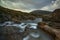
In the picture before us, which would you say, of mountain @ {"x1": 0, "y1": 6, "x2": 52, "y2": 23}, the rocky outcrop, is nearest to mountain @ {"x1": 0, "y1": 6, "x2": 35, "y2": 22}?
mountain @ {"x1": 0, "y1": 6, "x2": 52, "y2": 23}

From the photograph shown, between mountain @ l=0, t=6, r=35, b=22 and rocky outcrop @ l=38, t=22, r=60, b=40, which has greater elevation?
mountain @ l=0, t=6, r=35, b=22

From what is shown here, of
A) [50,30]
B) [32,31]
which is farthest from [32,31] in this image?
[50,30]

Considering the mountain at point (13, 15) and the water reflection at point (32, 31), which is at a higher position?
the mountain at point (13, 15)

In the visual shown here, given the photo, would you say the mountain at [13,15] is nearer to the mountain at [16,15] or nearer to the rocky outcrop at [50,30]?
the mountain at [16,15]

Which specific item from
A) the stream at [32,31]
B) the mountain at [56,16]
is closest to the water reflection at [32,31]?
the stream at [32,31]

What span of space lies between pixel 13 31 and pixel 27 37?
0.16m

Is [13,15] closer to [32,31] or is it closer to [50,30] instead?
[32,31]

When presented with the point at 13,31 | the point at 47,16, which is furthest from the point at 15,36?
the point at 47,16

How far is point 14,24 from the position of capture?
1280mm

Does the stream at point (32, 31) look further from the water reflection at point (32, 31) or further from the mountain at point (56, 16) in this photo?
the mountain at point (56, 16)

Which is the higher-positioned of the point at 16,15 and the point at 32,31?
the point at 16,15

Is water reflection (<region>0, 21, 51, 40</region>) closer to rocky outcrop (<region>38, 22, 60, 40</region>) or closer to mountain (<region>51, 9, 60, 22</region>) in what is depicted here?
rocky outcrop (<region>38, 22, 60, 40</region>)

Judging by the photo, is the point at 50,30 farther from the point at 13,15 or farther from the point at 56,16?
the point at 13,15

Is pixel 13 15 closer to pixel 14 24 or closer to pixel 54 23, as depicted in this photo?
pixel 14 24
